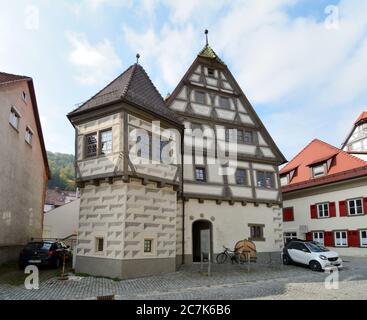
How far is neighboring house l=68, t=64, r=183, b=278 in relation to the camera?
14359 millimetres

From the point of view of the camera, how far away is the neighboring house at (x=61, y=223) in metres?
37.1

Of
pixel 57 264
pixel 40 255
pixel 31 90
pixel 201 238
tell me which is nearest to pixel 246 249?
pixel 201 238

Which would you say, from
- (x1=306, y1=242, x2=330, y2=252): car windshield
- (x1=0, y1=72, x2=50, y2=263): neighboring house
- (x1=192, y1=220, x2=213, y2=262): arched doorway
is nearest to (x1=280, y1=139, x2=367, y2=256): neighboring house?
(x1=306, y1=242, x2=330, y2=252): car windshield

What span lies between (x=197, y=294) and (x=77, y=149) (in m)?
9.44

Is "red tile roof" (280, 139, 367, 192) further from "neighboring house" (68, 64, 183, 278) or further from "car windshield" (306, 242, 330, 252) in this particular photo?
"neighboring house" (68, 64, 183, 278)

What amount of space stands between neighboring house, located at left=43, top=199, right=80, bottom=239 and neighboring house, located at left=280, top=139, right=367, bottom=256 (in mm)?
22930

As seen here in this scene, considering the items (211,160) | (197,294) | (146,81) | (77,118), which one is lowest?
(197,294)

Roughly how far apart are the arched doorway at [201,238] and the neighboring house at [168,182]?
0.06 meters

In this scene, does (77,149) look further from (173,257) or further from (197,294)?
(197,294)

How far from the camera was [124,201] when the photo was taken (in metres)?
14.4
